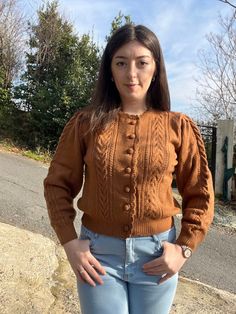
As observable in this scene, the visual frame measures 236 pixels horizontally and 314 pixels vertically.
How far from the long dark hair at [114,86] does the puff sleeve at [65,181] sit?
103 millimetres

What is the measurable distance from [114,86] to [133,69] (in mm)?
162

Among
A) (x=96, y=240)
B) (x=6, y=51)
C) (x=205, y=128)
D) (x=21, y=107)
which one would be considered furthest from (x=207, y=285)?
(x=6, y=51)

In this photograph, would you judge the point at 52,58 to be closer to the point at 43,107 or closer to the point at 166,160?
the point at 43,107

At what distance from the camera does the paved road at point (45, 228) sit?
4344 millimetres

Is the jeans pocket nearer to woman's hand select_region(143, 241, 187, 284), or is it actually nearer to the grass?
woman's hand select_region(143, 241, 187, 284)

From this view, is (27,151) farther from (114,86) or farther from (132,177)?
(132,177)

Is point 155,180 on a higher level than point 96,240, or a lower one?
higher

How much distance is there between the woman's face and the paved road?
2.93 meters

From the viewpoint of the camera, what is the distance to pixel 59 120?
10.8 metres

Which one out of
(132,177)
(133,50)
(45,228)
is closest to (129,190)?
(132,177)

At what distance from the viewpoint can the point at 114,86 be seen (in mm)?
1816

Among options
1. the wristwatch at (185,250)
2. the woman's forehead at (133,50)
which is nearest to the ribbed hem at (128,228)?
the wristwatch at (185,250)

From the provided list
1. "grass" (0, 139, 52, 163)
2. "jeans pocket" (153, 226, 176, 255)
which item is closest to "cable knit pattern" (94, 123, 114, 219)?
"jeans pocket" (153, 226, 176, 255)

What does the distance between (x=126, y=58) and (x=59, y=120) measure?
9284 millimetres
